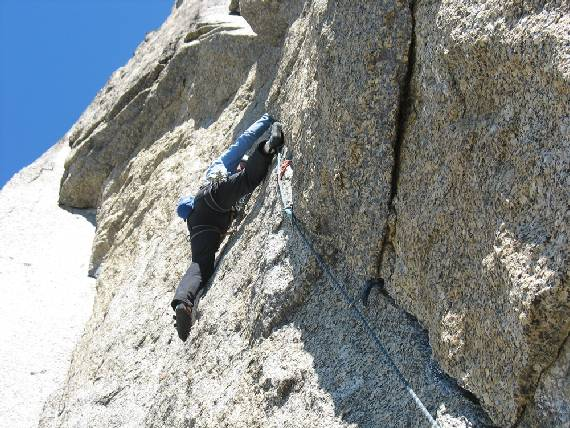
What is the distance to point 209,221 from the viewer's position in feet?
28.6

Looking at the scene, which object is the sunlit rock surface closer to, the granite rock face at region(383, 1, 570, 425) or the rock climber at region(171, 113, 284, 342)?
the rock climber at region(171, 113, 284, 342)

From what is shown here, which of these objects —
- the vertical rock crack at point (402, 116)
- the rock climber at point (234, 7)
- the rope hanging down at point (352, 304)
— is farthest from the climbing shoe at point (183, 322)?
the rock climber at point (234, 7)

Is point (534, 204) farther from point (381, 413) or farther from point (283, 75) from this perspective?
point (283, 75)

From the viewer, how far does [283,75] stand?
894cm

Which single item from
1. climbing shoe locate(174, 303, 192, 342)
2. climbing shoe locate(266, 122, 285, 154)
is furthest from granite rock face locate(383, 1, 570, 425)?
climbing shoe locate(174, 303, 192, 342)

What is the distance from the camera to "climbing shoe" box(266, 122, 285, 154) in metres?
7.87

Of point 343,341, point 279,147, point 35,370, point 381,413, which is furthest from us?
point 35,370

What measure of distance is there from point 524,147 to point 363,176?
178 cm

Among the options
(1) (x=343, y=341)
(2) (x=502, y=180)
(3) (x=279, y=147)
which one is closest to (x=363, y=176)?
(1) (x=343, y=341)

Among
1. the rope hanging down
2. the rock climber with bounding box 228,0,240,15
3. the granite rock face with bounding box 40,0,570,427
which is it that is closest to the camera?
the granite rock face with bounding box 40,0,570,427

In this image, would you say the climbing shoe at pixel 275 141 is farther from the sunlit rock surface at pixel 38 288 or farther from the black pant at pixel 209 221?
the sunlit rock surface at pixel 38 288

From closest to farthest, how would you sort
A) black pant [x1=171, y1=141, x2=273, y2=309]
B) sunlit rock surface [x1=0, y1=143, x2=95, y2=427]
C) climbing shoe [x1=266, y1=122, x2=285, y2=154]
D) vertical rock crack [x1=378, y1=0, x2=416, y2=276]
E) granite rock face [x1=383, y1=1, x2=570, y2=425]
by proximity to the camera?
granite rock face [x1=383, y1=1, x2=570, y2=425] → vertical rock crack [x1=378, y1=0, x2=416, y2=276] → climbing shoe [x1=266, y1=122, x2=285, y2=154] → black pant [x1=171, y1=141, x2=273, y2=309] → sunlit rock surface [x1=0, y1=143, x2=95, y2=427]

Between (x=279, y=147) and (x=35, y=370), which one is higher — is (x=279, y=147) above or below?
below

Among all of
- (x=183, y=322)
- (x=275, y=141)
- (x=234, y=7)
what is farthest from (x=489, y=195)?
(x=234, y=7)
